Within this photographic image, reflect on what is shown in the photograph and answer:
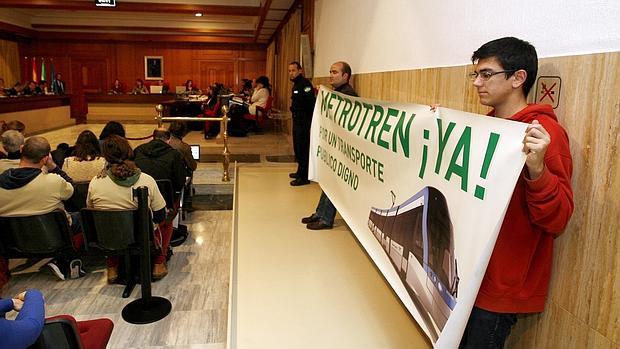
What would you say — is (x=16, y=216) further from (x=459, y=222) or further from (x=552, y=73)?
(x=552, y=73)

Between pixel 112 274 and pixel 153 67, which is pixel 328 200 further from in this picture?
pixel 153 67

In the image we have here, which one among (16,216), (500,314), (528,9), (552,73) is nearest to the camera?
(500,314)

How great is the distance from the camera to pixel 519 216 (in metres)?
1.42

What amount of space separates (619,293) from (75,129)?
12.7 m

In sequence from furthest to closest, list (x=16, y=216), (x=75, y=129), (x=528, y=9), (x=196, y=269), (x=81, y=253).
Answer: (x=75, y=129) → (x=196, y=269) → (x=81, y=253) → (x=16, y=216) → (x=528, y=9)

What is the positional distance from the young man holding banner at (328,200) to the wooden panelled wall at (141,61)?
44.3 ft

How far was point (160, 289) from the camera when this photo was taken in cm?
336

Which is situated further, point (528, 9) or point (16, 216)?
point (16, 216)

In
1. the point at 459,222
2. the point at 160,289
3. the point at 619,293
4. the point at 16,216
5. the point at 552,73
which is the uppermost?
the point at 552,73

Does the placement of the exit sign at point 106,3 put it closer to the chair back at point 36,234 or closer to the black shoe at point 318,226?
the chair back at point 36,234

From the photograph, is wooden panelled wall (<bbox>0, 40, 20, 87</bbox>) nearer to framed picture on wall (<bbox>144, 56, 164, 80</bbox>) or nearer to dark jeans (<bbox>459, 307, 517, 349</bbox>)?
framed picture on wall (<bbox>144, 56, 164, 80</bbox>)

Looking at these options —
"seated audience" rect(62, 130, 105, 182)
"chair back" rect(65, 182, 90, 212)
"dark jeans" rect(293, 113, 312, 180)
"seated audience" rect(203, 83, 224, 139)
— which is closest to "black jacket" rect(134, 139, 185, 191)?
"seated audience" rect(62, 130, 105, 182)

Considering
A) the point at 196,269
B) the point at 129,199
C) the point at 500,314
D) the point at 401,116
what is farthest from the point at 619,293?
the point at 196,269

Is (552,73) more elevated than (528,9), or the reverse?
(528,9)
